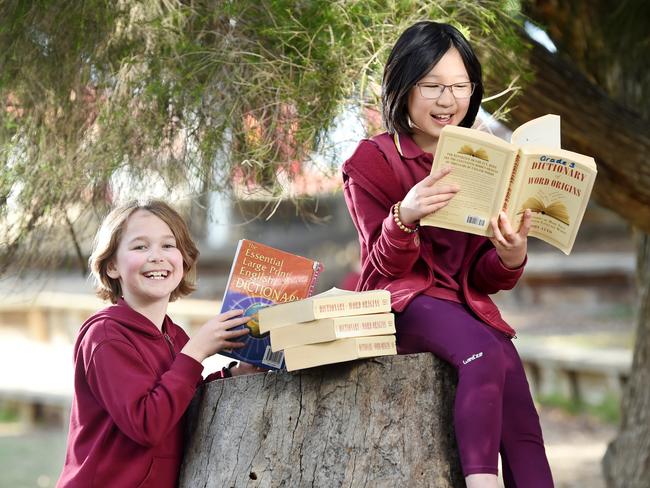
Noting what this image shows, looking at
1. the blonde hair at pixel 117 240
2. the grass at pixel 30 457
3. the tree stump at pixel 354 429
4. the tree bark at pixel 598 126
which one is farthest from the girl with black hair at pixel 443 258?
the grass at pixel 30 457

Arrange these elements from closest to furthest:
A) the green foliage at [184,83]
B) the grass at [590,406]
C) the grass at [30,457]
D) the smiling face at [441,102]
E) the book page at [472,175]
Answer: the book page at [472,175]
the smiling face at [441,102]
the green foliage at [184,83]
the grass at [30,457]
the grass at [590,406]

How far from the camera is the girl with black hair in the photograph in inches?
94.3

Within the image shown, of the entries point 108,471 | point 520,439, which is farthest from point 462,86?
point 108,471

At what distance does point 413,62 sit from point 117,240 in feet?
2.90

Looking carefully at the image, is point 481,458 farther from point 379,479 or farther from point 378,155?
point 378,155

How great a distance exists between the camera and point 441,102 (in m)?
2.56

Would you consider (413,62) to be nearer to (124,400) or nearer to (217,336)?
(217,336)

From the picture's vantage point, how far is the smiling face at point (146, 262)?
258 cm

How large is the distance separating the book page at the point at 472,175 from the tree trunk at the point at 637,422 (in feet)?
8.75

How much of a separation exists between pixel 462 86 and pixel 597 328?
26.5 feet

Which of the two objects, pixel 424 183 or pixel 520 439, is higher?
pixel 424 183

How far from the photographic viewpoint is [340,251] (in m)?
12.7

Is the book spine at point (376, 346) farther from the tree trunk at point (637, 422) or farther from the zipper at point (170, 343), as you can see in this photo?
the tree trunk at point (637, 422)

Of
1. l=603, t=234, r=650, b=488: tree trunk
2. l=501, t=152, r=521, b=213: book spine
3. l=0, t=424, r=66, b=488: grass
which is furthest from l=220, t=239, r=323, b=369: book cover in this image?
l=0, t=424, r=66, b=488: grass
